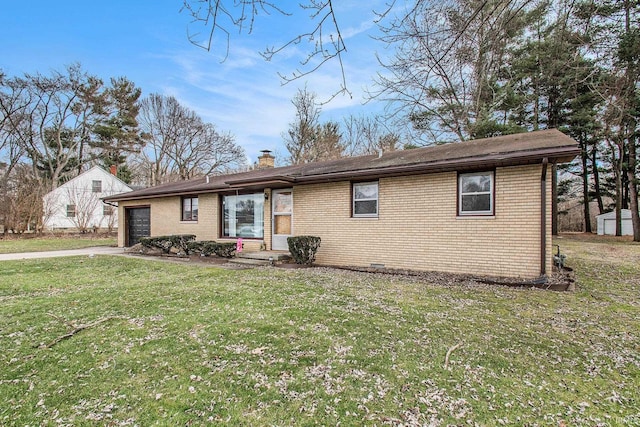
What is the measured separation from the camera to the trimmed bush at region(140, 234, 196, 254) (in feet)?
41.1

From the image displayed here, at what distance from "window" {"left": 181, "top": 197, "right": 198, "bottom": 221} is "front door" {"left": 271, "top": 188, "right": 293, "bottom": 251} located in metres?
4.39

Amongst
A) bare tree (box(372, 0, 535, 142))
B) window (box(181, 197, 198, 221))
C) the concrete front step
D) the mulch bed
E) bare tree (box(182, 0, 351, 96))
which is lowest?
the mulch bed

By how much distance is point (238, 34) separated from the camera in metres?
2.91

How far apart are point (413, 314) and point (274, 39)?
403 cm

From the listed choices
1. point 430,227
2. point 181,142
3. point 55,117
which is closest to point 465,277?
point 430,227

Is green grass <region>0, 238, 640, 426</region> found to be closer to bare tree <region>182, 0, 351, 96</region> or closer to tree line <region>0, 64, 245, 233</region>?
bare tree <region>182, 0, 351, 96</region>

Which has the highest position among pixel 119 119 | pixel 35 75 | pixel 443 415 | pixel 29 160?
pixel 35 75

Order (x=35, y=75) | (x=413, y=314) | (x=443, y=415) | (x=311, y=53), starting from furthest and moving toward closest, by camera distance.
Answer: (x=35, y=75) → (x=413, y=314) → (x=311, y=53) → (x=443, y=415)

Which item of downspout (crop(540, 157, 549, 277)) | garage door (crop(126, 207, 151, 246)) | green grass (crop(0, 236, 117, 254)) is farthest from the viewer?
garage door (crop(126, 207, 151, 246))

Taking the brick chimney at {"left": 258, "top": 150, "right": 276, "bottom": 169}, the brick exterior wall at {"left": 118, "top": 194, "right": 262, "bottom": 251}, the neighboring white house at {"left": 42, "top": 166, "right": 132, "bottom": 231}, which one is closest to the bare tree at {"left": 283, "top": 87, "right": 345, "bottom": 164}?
the brick chimney at {"left": 258, "top": 150, "right": 276, "bottom": 169}

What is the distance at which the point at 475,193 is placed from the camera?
790cm

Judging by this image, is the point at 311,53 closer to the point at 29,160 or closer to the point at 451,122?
the point at 451,122


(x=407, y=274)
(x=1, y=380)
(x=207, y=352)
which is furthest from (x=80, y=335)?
(x=407, y=274)

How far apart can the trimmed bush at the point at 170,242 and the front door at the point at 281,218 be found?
3.50 meters
